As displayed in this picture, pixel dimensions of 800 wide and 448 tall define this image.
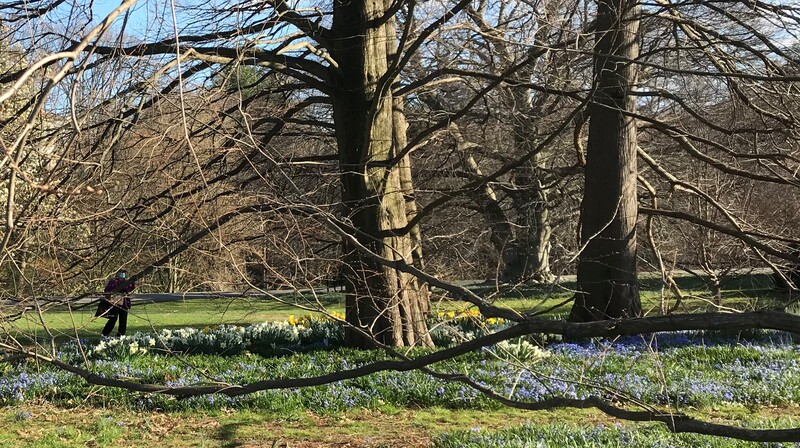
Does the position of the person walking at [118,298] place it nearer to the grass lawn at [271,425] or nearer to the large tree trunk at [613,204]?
the grass lawn at [271,425]

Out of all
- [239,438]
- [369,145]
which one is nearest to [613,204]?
[369,145]

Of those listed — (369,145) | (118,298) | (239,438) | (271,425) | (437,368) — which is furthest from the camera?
(369,145)

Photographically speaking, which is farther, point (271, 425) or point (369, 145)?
point (369, 145)

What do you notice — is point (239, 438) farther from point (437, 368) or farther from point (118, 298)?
point (437, 368)

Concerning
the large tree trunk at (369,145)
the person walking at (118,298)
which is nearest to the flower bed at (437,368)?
the person walking at (118,298)

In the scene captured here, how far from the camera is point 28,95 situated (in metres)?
7.47

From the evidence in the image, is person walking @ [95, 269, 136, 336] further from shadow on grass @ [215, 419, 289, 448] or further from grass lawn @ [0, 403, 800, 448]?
shadow on grass @ [215, 419, 289, 448]

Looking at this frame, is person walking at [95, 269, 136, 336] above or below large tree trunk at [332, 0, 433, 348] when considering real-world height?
below

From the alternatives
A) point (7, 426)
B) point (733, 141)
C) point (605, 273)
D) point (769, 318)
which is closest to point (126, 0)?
point (769, 318)

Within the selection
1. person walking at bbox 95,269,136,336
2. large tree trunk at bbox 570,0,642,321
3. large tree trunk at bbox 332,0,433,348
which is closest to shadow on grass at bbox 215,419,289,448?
person walking at bbox 95,269,136,336

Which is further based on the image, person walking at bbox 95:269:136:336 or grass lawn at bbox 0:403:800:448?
grass lawn at bbox 0:403:800:448

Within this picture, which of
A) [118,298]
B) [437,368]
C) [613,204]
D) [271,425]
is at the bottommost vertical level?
[271,425]

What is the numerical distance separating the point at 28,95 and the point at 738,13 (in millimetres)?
7478

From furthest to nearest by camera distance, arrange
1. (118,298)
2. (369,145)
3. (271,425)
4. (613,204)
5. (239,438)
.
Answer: (613,204) < (369,145) < (271,425) < (239,438) < (118,298)
